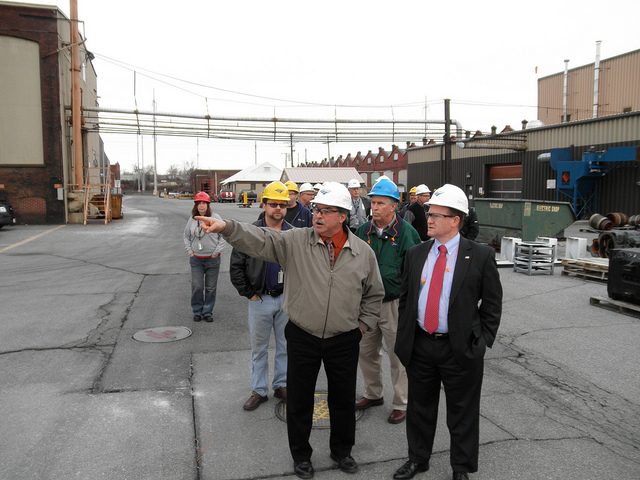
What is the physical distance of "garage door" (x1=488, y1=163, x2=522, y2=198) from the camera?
2945cm

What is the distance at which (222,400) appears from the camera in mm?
4562

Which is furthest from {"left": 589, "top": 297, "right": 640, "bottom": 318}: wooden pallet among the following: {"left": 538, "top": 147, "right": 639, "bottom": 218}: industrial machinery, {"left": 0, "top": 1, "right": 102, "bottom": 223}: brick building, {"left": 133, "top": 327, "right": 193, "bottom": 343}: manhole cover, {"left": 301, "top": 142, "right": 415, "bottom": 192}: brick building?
{"left": 301, "top": 142, "right": 415, "bottom": 192}: brick building

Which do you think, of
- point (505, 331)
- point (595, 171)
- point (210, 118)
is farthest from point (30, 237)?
point (595, 171)

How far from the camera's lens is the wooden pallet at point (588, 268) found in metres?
9.82

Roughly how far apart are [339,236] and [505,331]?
4380mm

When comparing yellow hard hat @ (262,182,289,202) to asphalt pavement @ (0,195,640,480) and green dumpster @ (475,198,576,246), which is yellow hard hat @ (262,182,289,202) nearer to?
asphalt pavement @ (0,195,640,480)

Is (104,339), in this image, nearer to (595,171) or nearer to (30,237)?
(30,237)

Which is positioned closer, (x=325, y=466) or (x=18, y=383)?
(x=325, y=466)

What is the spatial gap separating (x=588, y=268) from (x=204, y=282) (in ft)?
26.0

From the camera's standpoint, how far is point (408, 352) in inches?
129

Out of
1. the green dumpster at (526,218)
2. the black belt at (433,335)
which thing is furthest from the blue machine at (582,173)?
the black belt at (433,335)

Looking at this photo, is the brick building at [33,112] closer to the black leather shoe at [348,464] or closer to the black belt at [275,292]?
the black belt at [275,292]

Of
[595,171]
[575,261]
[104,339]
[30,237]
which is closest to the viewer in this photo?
[104,339]

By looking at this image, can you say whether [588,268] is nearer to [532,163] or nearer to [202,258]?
[202,258]
